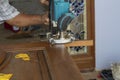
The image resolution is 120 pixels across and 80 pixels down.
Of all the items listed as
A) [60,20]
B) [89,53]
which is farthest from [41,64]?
[89,53]

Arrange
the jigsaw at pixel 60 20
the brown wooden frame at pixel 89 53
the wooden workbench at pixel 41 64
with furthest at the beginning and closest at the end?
1. the brown wooden frame at pixel 89 53
2. the jigsaw at pixel 60 20
3. the wooden workbench at pixel 41 64

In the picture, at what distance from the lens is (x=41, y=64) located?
115cm

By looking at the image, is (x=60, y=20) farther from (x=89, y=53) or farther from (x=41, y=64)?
(x=89, y=53)

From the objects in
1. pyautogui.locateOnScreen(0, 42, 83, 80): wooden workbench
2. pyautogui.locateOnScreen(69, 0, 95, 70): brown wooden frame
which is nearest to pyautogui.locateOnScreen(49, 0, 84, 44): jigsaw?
pyautogui.locateOnScreen(0, 42, 83, 80): wooden workbench

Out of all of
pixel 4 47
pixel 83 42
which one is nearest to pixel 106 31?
pixel 83 42

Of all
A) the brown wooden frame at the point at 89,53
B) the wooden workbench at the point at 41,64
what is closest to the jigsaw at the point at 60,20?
the wooden workbench at the point at 41,64

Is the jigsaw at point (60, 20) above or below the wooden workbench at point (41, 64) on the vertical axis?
above

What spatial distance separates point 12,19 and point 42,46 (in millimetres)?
629

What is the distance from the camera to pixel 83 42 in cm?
149

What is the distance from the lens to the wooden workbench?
3.39 ft

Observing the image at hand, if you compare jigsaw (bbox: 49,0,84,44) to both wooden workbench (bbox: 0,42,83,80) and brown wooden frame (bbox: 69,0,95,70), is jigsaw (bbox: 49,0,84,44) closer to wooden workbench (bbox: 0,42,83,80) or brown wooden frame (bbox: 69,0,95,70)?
wooden workbench (bbox: 0,42,83,80)

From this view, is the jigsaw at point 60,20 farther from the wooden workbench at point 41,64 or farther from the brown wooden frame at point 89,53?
the brown wooden frame at point 89,53

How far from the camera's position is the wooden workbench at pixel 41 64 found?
40.7 inches

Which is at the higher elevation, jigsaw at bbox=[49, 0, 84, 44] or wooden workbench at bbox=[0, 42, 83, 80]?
jigsaw at bbox=[49, 0, 84, 44]
